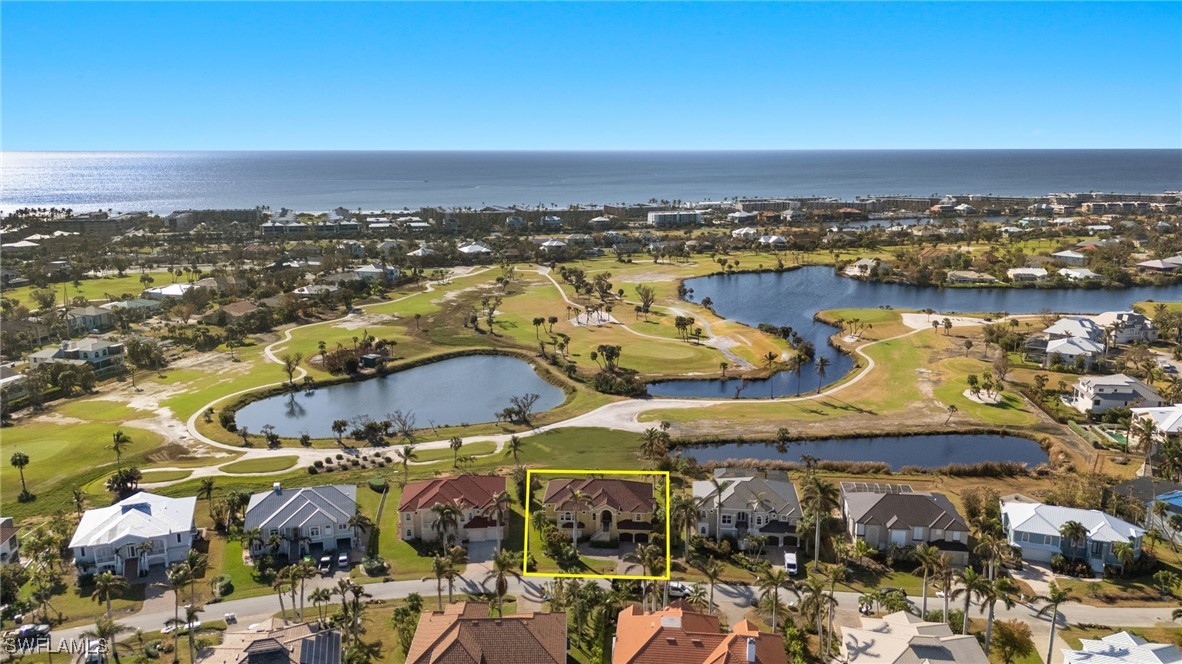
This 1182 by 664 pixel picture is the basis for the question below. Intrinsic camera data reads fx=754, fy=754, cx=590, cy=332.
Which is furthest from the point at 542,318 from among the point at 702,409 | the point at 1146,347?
the point at 1146,347

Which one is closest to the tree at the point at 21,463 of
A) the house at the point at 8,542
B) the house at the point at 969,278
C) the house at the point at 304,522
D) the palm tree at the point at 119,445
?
the palm tree at the point at 119,445

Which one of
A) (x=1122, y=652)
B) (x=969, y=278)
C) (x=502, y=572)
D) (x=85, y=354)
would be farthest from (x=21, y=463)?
(x=969, y=278)

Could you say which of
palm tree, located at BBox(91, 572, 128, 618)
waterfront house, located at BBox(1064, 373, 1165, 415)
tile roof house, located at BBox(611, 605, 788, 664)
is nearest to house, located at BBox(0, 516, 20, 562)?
palm tree, located at BBox(91, 572, 128, 618)

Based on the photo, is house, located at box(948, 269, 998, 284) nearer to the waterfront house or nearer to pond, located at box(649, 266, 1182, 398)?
pond, located at box(649, 266, 1182, 398)

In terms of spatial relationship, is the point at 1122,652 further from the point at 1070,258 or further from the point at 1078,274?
the point at 1070,258

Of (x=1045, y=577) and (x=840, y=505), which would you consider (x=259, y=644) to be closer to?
(x=840, y=505)
